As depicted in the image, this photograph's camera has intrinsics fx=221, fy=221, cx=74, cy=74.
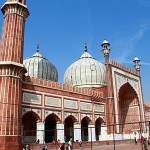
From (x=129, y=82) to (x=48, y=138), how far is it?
1116 centimetres

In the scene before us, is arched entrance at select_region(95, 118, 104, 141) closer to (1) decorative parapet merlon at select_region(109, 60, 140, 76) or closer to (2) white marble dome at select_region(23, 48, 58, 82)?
(1) decorative parapet merlon at select_region(109, 60, 140, 76)

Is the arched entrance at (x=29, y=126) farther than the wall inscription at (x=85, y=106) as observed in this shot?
No

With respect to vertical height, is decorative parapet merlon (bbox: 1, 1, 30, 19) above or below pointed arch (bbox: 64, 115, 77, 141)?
above

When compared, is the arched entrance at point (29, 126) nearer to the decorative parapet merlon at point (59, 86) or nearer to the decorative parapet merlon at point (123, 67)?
the decorative parapet merlon at point (59, 86)

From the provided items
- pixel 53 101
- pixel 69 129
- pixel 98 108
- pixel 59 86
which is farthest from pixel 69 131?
pixel 59 86

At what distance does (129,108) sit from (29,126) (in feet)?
43.2

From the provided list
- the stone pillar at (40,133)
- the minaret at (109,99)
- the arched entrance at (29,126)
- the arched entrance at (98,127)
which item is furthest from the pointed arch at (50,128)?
the minaret at (109,99)

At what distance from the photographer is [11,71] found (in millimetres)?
13094

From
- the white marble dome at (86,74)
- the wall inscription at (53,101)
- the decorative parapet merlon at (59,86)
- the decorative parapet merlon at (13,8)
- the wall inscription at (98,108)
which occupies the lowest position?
the wall inscription at (98,108)

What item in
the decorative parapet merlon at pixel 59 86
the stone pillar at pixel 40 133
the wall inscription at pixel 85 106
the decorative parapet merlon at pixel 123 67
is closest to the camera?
the stone pillar at pixel 40 133

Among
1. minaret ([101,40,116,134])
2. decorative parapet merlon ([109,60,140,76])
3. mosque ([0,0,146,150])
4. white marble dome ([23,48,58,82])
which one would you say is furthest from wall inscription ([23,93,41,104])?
decorative parapet merlon ([109,60,140,76])

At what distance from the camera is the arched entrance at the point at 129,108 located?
24.3m

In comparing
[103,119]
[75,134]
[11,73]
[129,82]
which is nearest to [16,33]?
[11,73]

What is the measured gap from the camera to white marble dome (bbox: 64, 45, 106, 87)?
79.3 feet
